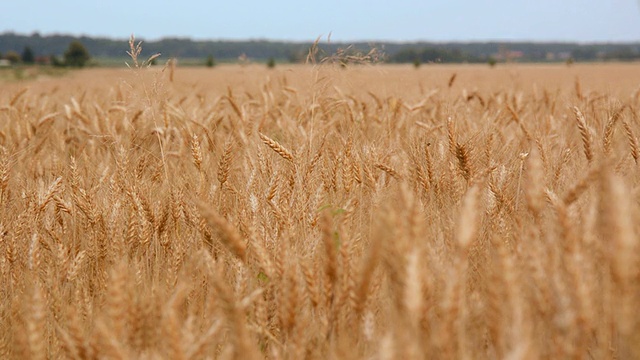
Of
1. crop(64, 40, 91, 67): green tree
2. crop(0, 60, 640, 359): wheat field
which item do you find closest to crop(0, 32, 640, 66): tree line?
crop(64, 40, 91, 67): green tree

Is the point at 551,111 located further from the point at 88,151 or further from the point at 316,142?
the point at 88,151

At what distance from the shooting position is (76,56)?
66938 mm

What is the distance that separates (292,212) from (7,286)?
34.2 inches

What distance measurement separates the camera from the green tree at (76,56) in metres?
62.8

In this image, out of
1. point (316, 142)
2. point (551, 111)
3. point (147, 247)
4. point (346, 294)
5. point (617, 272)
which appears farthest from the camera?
point (551, 111)

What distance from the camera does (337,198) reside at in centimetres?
195

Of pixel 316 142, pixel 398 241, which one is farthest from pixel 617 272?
pixel 316 142

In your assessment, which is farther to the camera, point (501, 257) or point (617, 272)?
point (501, 257)

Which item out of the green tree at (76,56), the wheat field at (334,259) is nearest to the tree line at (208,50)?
the green tree at (76,56)

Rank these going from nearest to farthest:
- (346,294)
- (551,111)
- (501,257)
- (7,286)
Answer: (501,257)
(346,294)
(7,286)
(551,111)

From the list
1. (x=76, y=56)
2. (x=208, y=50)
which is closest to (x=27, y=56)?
(x=76, y=56)

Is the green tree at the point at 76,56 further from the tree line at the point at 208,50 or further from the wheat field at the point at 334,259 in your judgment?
the wheat field at the point at 334,259

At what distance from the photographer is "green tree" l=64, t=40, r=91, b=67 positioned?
62.8m

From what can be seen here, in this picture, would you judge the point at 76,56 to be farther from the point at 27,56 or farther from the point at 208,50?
the point at 208,50
